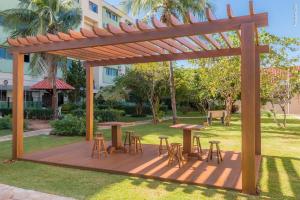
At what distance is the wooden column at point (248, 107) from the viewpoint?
566 cm

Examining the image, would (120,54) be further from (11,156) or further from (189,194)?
(189,194)

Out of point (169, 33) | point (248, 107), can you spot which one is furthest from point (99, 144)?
point (248, 107)

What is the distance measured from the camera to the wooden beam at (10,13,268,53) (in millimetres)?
5640

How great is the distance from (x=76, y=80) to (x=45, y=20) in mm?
11019

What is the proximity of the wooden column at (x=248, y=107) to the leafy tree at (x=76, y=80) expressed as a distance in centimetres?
2573

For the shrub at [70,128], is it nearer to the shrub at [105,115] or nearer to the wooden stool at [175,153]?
the shrub at [105,115]

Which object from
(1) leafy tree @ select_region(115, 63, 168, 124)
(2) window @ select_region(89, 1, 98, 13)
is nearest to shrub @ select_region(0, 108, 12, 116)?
(1) leafy tree @ select_region(115, 63, 168, 124)

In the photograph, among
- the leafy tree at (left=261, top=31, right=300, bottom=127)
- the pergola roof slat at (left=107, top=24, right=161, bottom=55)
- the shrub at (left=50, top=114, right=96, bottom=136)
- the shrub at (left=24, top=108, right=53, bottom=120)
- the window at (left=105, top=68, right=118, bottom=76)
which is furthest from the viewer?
the window at (left=105, top=68, right=118, bottom=76)

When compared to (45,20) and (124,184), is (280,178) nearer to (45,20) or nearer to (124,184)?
(124,184)

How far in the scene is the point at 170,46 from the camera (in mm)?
8719

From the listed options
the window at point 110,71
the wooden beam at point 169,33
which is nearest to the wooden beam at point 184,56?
the wooden beam at point 169,33

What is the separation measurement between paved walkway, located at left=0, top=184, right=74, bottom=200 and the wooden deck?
5.91 ft

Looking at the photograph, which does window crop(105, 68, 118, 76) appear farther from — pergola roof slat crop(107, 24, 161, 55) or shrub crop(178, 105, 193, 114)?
pergola roof slat crop(107, 24, 161, 55)

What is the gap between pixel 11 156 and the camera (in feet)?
29.9
